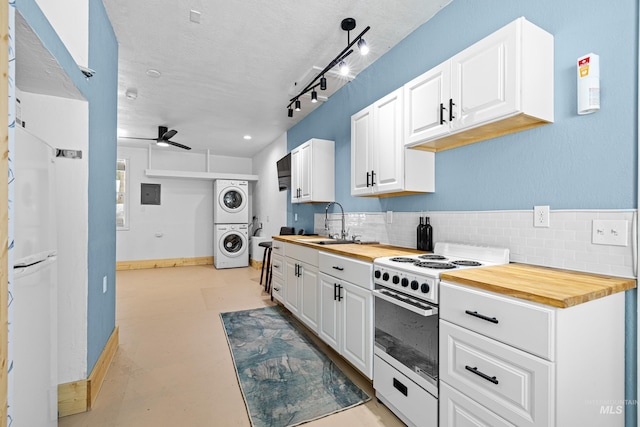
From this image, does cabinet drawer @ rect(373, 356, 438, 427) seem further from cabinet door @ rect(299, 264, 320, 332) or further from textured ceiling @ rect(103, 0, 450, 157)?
textured ceiling @ rect(103, 0, 450, 157)

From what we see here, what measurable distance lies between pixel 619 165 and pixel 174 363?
315 centimetres

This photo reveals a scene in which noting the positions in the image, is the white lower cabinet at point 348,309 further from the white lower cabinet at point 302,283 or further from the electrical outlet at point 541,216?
the electrical outlet at point 541,216

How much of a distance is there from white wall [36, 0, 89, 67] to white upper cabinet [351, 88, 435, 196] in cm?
208

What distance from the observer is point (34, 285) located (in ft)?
4.23

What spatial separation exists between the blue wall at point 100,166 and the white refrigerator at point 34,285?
1.60 ft

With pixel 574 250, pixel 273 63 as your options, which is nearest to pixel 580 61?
pixel 574 250

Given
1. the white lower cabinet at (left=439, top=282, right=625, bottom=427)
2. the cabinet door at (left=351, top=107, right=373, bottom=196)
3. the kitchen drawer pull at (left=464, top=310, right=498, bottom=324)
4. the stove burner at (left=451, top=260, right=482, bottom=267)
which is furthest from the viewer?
the cabinet door at (left=351, top=107, right=373, bottom=196)

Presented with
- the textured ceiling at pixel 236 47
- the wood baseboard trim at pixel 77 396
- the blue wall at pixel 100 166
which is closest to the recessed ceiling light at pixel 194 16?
the textured ceiling at pixel 236 47

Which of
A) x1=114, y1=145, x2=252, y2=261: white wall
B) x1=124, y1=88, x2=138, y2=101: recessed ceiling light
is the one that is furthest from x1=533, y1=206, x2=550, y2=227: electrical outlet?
x1=114, y1=145, x2=252, y2=261: white wall

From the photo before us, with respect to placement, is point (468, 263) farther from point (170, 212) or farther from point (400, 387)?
point (170, 212)

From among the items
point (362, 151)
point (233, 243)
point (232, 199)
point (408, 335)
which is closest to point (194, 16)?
point (362, 151)

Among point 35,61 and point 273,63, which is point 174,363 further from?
point 273,63

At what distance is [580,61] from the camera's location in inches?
56.4

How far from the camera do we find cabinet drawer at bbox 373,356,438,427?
151 cm
